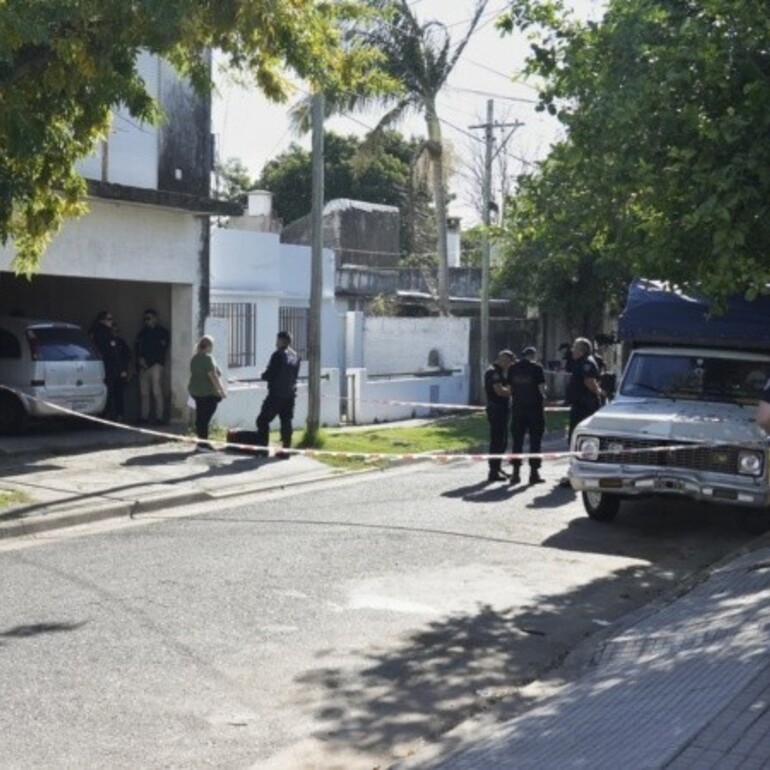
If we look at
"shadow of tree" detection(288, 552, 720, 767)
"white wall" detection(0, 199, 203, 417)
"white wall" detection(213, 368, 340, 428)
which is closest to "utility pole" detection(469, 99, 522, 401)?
"white wall" detection(213, 368, 340, 428)

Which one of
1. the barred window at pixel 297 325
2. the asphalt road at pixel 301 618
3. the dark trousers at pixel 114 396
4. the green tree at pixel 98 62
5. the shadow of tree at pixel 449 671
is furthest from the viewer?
the barred window at pixel 297 325

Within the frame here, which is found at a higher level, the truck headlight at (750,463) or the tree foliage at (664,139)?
the tree foliage at (664,139)

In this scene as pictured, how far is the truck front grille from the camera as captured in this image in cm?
1211

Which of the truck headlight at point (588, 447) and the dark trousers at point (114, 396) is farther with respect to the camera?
the dark trousers at point (114, 396)

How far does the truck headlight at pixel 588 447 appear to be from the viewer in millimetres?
12672

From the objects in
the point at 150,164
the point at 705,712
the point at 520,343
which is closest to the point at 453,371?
the point at 520,343

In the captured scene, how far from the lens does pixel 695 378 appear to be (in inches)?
534

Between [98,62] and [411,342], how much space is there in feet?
66.2

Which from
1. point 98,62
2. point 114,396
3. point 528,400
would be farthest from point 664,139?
point 114,396

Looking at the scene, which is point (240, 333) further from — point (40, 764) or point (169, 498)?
point (40, 764)

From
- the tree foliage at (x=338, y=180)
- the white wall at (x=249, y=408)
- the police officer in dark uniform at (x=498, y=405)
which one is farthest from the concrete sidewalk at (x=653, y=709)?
the tree foliage at (x=338, y=180)

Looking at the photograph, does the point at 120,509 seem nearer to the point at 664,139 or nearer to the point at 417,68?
the point at 664,139

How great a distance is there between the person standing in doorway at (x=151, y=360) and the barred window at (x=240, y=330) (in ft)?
12.7

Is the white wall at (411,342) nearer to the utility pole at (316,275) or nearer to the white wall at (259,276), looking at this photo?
the white wall at (259,276)
